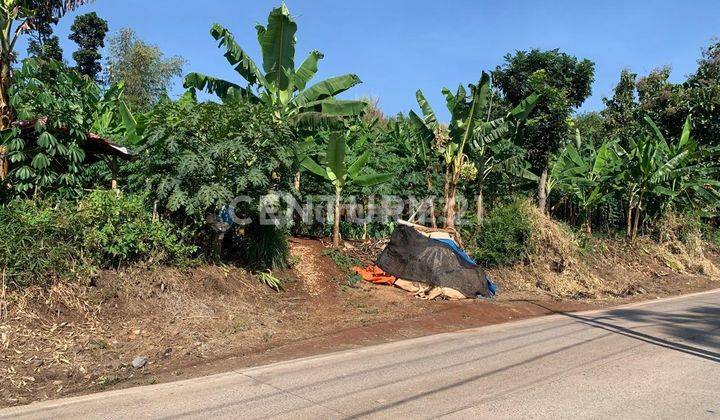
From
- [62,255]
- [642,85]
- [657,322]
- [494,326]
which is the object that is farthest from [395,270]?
[642,85]

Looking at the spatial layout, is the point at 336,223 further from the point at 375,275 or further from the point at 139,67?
the point at 139,67

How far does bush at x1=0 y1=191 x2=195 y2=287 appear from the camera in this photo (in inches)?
320

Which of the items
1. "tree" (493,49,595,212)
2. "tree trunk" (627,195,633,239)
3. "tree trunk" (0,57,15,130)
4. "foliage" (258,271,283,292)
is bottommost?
"foliage" (258,271,283,292)

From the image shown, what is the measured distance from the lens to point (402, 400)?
5973 millimetres

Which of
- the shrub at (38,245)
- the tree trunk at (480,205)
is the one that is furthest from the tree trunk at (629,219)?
the shrub at (38,245)

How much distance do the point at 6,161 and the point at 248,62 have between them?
5.56 meters

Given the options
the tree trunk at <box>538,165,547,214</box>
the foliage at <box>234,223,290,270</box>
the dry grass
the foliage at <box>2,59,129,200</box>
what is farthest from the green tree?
the foliage at <box>2,59,129,200</box>

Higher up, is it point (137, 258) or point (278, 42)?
point (278, 42)

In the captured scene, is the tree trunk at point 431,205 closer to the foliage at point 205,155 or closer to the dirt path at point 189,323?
the dirt path at point 189,323

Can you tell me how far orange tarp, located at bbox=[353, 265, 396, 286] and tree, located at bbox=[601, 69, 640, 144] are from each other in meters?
16.8

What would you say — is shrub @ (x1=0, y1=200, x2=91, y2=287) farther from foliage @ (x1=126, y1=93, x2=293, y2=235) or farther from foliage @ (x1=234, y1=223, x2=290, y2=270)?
foliage @ (x1=234, y1=223, x2=290, y2=270)

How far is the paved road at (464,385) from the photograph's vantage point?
5.63m

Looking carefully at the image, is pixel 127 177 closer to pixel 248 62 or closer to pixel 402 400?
pixel 248 62

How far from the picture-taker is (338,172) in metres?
13.9
